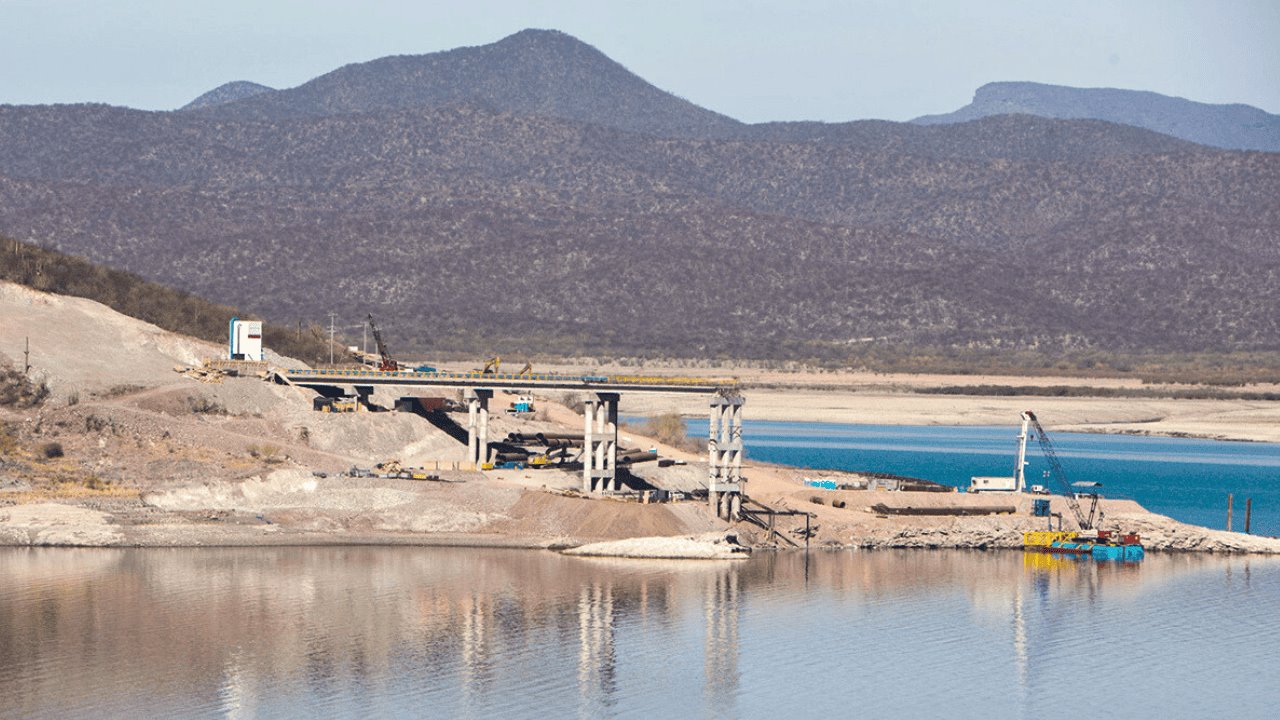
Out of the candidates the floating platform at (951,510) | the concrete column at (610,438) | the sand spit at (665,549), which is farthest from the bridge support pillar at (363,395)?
the floating platform at (951,510)

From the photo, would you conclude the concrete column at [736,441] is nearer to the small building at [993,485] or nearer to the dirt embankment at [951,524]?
the dirt embankment at [951,524]

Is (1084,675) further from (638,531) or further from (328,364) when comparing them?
(328,364)

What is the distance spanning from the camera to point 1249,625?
297 ft

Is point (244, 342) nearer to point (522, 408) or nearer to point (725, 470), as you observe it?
point (522, 408)

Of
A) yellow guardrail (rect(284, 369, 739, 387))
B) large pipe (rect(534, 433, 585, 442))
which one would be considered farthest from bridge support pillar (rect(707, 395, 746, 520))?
large pipe (rect(534, 433, 585, 442))

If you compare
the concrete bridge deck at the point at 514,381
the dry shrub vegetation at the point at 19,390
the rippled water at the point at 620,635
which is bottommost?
the rippled water at the point at 620,635

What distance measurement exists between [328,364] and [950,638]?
9488 cm

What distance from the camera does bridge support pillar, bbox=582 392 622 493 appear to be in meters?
118

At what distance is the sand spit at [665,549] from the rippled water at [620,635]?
5.20ft

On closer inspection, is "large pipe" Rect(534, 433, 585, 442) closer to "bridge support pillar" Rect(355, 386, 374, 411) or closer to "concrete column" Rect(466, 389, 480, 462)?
"concrete column" Rect(466, 389, 480, 462)

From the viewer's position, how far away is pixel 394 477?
115625 millimetres

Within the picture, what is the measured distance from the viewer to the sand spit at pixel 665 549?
105m

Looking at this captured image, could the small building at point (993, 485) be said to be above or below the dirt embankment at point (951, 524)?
above

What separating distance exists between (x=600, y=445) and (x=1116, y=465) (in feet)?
225
